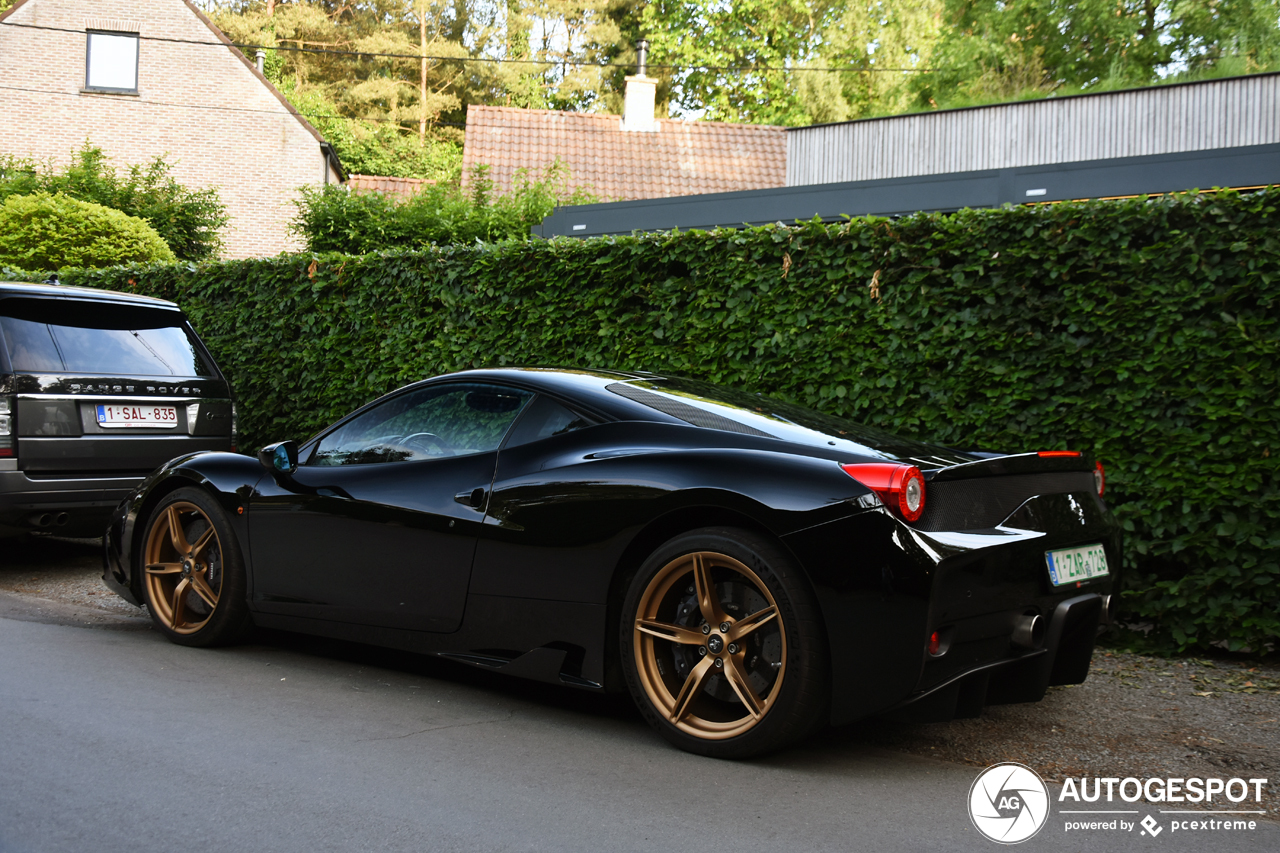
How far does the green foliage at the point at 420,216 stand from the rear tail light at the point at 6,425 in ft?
42.8

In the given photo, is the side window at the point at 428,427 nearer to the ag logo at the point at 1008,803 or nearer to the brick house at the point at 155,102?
the ag logo at the point at 1008,803

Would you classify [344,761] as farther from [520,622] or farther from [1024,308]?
[1024,308]

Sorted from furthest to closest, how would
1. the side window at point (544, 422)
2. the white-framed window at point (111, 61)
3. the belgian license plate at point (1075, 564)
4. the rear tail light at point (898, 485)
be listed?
the white-framed window at point (111, 61) < the side window at point (544, 422) < the belgian license plate at point (1075, 564) < the rear tail light at point (898, 485)

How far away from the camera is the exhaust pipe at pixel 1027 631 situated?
139 inches

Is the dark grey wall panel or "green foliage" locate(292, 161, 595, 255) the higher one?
"green foliage" locate(292, 161, 595, 255)

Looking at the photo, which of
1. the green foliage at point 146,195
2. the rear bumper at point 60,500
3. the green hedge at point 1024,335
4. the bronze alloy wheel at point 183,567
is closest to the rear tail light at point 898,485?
the green hedge at point 1024,335

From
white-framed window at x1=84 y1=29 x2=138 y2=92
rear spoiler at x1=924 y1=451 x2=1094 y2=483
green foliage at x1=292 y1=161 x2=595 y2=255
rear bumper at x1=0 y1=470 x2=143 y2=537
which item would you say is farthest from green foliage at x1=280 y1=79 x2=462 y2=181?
rear spoiler at x1=924 y1=451 x2=1094 y2=483

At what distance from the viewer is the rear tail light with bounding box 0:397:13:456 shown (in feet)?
21.3

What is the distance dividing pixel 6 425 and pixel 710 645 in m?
4.96

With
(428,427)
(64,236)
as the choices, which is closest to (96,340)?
(428,427)

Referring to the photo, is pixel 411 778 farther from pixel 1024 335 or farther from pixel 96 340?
pixel 96 340

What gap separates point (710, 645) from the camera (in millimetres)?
3662

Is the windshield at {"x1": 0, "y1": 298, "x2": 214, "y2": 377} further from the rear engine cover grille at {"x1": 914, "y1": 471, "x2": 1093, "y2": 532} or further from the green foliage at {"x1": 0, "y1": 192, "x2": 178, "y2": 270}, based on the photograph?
the green foliage at {"x1": 0, "y1": 192, "x2": 178, "y2": 270}

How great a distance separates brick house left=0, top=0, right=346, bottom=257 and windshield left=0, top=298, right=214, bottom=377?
21.6m
